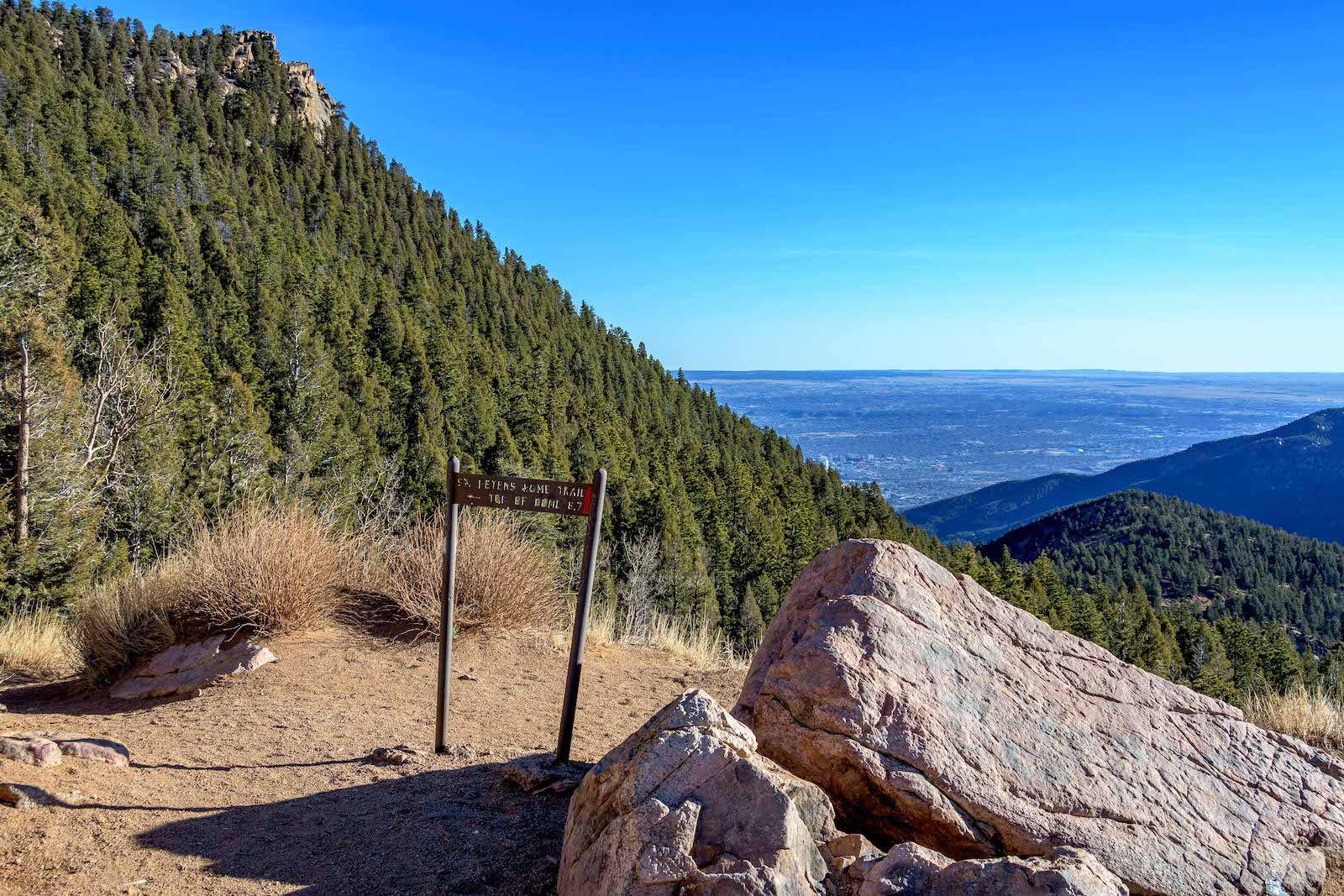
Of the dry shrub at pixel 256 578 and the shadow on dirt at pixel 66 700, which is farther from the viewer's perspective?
the dry shrub at pixel 256 578

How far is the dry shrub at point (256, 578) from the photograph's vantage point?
7.69 meters

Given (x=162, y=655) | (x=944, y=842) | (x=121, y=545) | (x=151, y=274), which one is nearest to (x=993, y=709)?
(x=944, y=842)

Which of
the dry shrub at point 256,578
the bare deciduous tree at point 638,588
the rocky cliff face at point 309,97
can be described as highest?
the rocky cliff face at point 309,97

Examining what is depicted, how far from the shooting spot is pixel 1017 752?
3.87m

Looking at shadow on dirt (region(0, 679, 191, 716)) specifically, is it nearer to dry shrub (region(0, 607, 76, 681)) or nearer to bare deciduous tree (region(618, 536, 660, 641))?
dry shrub (region(0, 607, 76, 681))

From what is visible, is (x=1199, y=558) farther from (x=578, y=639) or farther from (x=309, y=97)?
(x=309, y=97)

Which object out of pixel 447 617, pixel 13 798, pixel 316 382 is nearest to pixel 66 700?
pixel 13 798

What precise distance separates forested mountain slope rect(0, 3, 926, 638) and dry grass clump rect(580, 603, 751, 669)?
168 inches

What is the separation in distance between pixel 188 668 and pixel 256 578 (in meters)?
0.94

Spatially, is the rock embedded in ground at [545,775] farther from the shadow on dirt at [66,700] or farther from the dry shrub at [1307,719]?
the dry shrub at [1307,719]

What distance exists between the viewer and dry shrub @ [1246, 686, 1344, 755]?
656 cm

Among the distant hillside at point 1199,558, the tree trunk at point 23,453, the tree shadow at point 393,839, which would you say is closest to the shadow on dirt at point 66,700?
the tree shadow at point 393,839

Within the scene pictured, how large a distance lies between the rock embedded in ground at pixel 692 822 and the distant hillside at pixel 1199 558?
10447 centimetres

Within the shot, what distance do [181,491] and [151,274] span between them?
2019 cm
